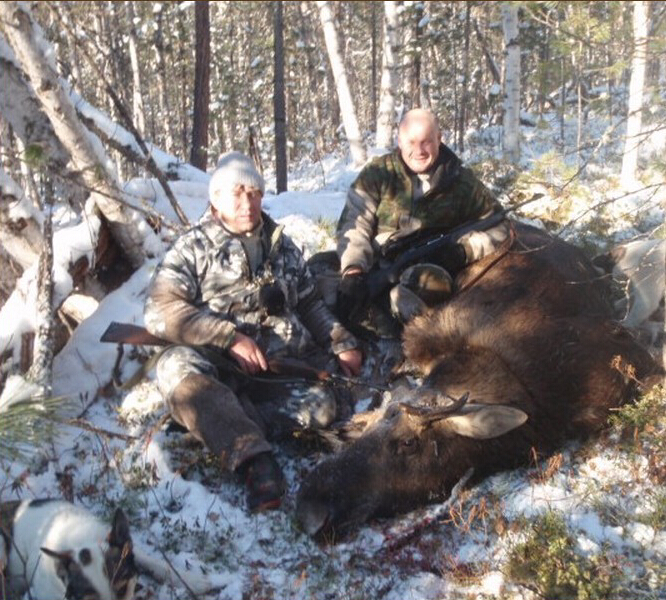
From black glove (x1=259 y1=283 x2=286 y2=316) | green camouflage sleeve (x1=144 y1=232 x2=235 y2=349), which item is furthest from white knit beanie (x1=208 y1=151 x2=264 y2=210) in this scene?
black glove (x1=259 y1=283 x2=286 y2=316)

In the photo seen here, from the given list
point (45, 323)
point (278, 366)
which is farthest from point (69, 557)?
point (45, 323)

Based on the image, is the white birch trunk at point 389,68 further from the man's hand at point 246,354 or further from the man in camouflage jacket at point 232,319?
the man's hand at point 246,354

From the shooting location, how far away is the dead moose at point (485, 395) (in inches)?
138

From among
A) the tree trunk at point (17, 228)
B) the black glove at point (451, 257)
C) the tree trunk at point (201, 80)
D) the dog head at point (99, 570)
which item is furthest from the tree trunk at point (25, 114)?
the tree trunk at point (201, 80)

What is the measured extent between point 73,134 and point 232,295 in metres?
2.01

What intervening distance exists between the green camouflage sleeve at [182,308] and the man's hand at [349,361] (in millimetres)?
901

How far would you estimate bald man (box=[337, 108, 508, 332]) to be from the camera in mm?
5285

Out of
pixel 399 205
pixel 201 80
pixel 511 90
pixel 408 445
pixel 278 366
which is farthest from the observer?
pixel 511 90

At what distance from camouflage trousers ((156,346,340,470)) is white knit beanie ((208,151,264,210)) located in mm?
1031

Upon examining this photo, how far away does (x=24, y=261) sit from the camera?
522 centimetres

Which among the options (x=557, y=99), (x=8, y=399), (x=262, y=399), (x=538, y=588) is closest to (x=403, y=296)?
(x=262, y=399)

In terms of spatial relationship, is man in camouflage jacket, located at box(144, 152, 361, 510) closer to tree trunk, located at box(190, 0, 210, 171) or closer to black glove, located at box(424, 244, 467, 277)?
black glove, located at box(424, 244, 467, 277)

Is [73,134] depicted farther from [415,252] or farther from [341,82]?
[341,82]

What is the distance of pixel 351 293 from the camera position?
17.5 ft
